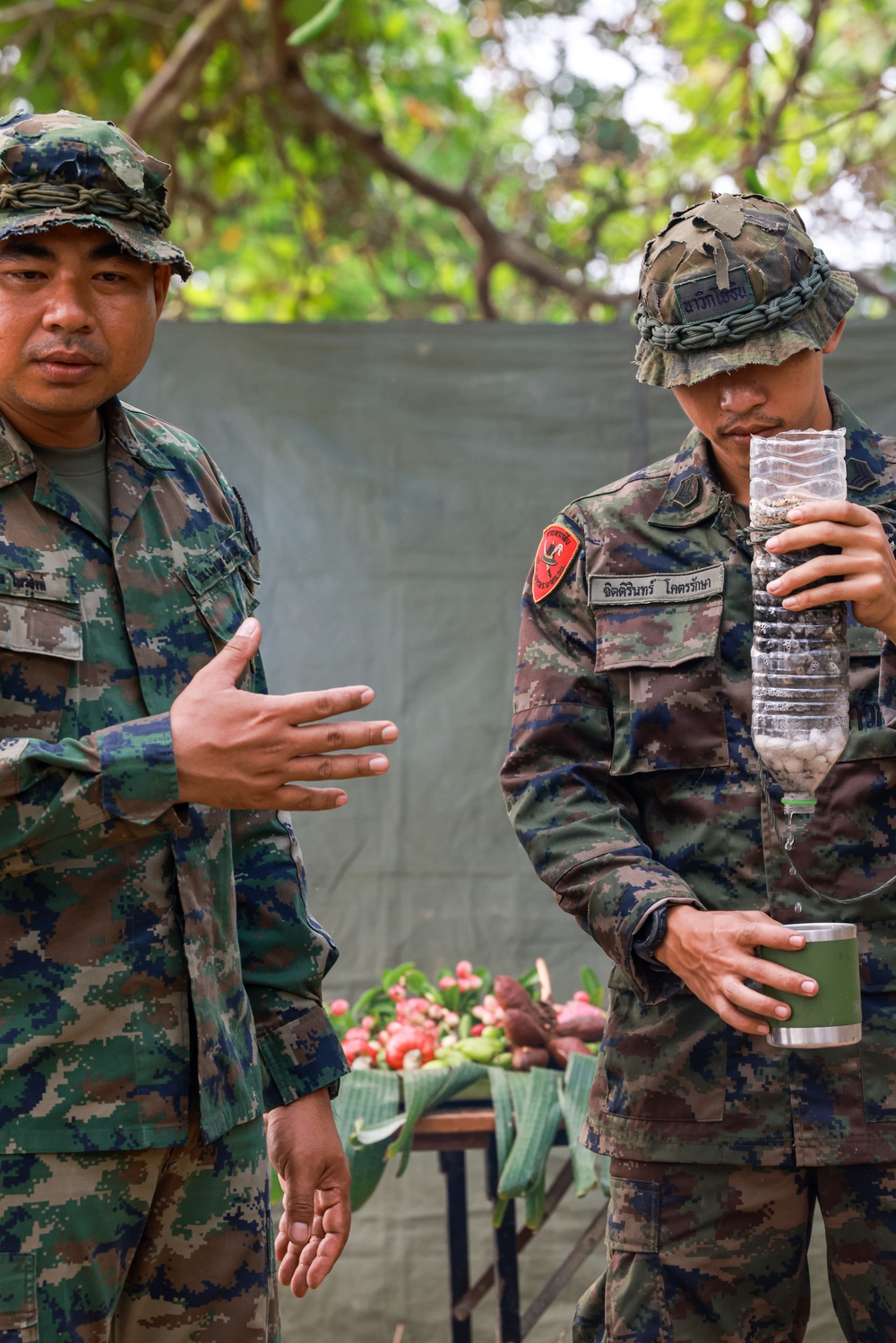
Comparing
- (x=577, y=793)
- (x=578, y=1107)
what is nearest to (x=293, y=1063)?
(x=577, y=793)

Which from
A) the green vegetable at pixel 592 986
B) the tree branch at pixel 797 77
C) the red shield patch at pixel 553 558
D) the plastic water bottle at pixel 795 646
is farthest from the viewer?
the tree branch at pixel 797 77

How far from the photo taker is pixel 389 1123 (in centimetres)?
310

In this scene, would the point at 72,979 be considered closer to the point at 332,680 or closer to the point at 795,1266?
the point at 795,1266

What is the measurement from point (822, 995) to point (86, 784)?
0.90 meters

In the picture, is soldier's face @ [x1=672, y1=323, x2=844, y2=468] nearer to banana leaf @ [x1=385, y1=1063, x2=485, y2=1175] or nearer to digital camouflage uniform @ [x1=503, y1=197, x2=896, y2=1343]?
digital camouflage uniform @ [x1=503, y1=197, x2=896, y2=1343]

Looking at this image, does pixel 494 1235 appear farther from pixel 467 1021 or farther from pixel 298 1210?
pixel 298 1210

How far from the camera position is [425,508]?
3.97m

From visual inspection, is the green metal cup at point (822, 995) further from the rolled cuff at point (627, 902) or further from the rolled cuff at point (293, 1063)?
the rolled cuff at point (293, 1063)

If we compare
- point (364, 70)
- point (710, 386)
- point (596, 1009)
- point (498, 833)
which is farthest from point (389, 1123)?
point (364, 70)

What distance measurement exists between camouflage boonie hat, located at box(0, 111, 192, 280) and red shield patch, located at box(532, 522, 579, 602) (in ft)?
2.32

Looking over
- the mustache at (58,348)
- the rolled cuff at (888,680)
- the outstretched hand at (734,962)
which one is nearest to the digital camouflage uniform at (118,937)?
the mustache at (58,348)

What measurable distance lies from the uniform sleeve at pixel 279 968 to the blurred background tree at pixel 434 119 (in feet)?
10.8

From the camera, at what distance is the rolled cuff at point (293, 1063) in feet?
6.42

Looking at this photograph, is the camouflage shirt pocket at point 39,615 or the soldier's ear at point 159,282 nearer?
the camouflage shirt pocket at point 39,615
